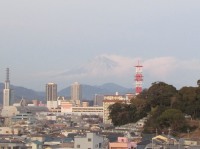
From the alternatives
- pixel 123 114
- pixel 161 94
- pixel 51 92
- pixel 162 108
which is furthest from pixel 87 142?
pixel 51 92

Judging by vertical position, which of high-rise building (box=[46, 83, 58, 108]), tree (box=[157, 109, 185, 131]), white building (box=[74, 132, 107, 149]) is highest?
high-rise building (box=[46, 83, 58, 108])

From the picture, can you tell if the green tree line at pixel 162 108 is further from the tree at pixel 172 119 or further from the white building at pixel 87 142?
the white building at pixel 87 142

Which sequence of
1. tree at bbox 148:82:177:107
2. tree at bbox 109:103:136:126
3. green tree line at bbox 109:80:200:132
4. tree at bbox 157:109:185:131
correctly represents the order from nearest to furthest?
1. tree at bbox 157:109:185:131
2. green tree line at bbox 109:80:200:132
3. tree at bbox 148:82:177:107
4. tree at bbox 109:103:136:126

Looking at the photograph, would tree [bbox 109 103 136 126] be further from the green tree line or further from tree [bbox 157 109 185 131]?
tree [bbox 157 109 185 131]

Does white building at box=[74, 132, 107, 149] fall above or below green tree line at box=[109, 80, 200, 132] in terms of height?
below

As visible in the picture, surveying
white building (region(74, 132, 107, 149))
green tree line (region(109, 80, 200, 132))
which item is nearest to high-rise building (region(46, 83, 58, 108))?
green tree line (region(109, 80, 200, 132))

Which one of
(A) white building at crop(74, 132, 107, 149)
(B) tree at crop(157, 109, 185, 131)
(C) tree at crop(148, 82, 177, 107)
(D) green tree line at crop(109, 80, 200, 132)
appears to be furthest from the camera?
(C) tree at crop(148, 82, 177, 107)

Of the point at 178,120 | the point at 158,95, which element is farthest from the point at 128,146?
the point at 158,95

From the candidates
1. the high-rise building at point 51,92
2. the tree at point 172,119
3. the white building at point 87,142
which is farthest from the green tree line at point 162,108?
the high-rise building at point 51,92

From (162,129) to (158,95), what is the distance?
18.0 feet

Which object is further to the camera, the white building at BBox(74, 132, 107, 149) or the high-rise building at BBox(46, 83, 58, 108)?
the high-rise building at BBox(46, 83, 58, 108)

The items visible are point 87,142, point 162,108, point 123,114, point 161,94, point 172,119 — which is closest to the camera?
point 87,142

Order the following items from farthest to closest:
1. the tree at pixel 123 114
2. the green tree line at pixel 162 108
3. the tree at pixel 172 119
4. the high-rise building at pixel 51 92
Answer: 1. the high-rise building at pixel 51 92
2. the tree at pixel 123 114
3. the green tree line at pixel 162 108
4. the tree at pixel 172 119

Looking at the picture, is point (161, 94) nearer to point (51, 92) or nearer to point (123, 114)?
point (123, 114)
